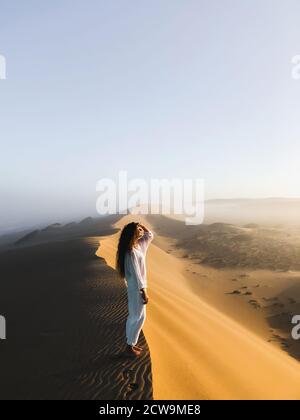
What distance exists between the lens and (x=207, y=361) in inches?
286

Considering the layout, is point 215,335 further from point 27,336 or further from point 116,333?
point 27,336

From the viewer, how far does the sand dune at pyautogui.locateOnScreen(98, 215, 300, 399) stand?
19.5 feet

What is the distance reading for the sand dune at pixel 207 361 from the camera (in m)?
5.95

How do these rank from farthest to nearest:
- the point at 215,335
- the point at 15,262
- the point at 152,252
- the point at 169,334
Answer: the point at 152,252 < the point at 15,262 < the point at 215,335 < the point at 169,334

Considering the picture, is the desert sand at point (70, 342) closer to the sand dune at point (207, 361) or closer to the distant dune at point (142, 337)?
the distant dune at point (142, 337)

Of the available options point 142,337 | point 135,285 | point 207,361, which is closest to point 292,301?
point 207,361

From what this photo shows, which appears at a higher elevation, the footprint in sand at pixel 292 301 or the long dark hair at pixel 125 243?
the long dark hair at pixel 125 243

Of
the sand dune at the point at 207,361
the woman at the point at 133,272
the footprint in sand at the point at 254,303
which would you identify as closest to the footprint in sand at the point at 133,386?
the sand dune at the point at 207,361

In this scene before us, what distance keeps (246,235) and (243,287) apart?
55.5 ft

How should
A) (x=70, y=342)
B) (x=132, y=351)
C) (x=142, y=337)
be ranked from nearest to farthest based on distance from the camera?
(x=132, y=351), (x=142, y=337), (x=70, y=342)

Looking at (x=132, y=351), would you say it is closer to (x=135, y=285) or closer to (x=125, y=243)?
(x=135, y=285)
